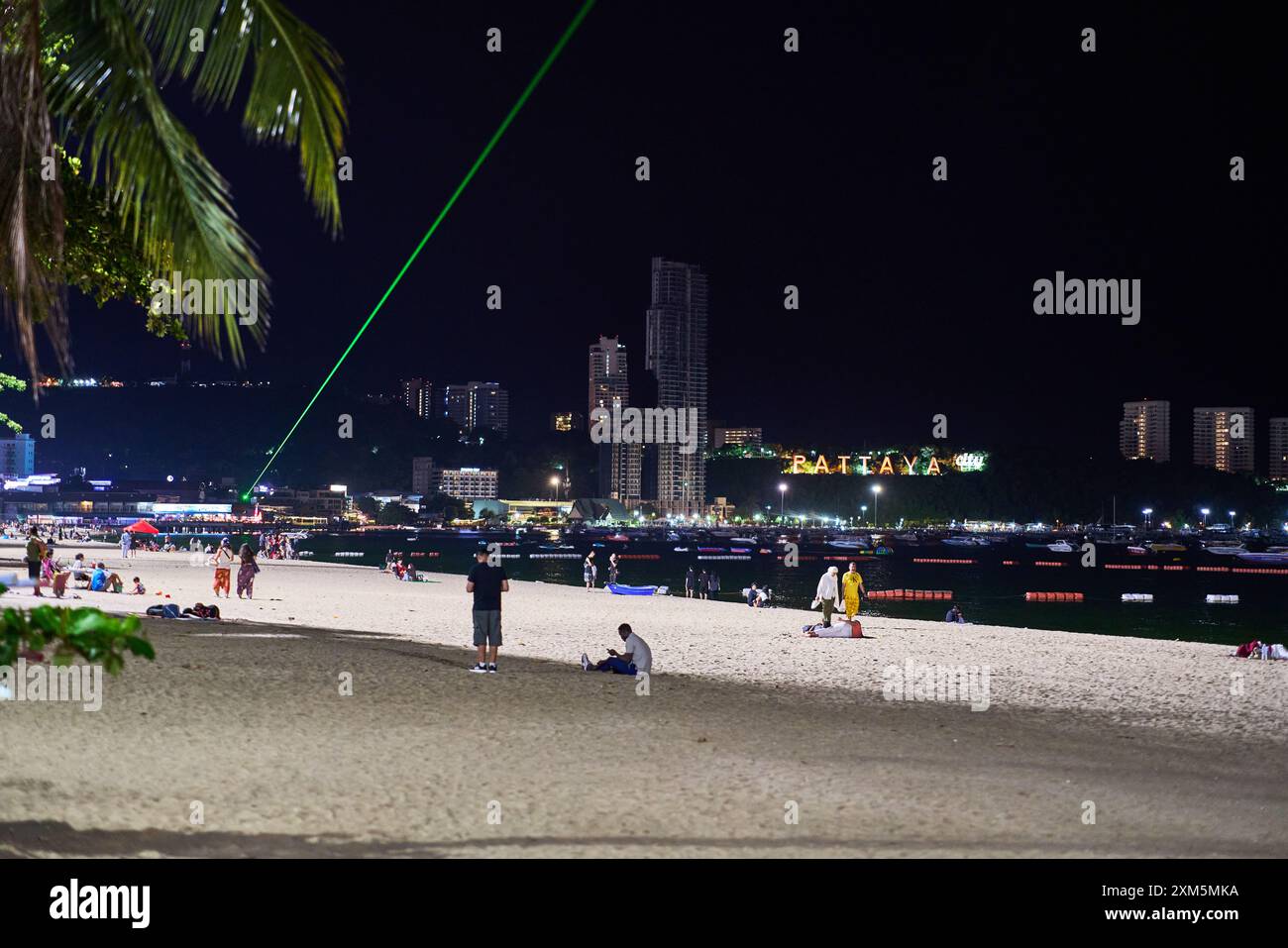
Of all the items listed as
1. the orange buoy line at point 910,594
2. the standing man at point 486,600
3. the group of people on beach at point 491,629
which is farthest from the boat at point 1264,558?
the standing man at point 486,600

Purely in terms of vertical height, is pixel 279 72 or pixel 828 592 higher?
pixel 279 72

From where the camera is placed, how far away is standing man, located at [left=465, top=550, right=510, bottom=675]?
14.1m

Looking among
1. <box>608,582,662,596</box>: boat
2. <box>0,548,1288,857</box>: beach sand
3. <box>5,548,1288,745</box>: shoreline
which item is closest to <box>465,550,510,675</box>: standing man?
<box>0,548,1288,857</box>: beach sand

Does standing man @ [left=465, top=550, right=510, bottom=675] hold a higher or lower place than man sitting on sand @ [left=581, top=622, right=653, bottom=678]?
higher

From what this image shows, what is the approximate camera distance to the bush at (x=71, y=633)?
13.1 ft

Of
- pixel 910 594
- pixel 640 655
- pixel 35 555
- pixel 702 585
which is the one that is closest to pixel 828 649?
pixel 640 655

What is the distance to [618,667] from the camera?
50.2 feet

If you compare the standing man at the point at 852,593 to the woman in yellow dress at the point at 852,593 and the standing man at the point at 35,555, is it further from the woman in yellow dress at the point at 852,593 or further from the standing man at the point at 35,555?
the standing man at the point at 35,555

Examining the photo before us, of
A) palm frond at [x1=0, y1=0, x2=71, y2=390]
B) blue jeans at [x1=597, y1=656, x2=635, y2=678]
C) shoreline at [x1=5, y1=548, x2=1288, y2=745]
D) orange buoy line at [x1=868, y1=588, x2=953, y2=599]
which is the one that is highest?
palm frond at [x1=0, y1=0, x2=71, y2=390]

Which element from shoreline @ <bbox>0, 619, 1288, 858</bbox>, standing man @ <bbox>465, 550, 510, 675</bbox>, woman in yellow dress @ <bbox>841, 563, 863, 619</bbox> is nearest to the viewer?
shoreline @ <bbox>0, 619, 1288, 858</bbox>

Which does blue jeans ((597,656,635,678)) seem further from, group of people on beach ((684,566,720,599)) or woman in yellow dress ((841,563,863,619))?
group of people on beach ((684,566,720,599))

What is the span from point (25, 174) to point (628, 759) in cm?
641

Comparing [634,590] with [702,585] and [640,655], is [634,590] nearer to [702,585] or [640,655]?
[702,585]
